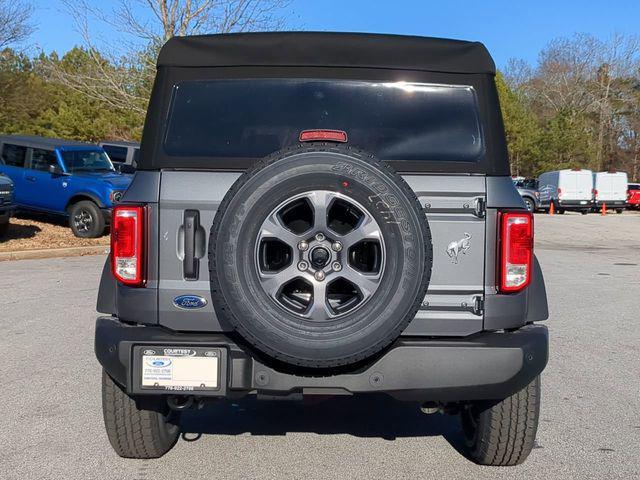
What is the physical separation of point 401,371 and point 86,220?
14249 mm

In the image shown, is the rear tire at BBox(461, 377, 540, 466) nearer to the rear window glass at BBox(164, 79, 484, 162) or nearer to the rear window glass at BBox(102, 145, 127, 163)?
the rear window glass at BBox(164, 79, 484, 162)

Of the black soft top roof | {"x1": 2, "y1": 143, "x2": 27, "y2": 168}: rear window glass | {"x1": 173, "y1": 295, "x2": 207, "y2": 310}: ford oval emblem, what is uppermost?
{"x1": 2, "y1": 143, "x2": 27, "y2": 168}: rear window glass

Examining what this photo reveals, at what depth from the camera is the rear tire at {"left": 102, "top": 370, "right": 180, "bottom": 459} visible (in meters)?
4.00

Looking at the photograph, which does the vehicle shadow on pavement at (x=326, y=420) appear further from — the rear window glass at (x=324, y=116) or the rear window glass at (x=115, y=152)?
the rear window glass at (x=115, y=152)

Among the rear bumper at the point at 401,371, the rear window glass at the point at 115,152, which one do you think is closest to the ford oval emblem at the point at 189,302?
the rear bumper at the point at 401,371

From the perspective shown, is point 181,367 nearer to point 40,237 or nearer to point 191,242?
point 191,242

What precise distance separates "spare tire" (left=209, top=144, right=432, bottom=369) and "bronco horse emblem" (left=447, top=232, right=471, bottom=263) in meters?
0.32

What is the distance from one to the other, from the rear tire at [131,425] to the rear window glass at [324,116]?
121 cm

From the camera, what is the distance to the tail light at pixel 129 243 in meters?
3.65

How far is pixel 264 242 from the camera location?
3.41 meters

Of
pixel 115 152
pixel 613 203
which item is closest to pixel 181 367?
pixel 115 152

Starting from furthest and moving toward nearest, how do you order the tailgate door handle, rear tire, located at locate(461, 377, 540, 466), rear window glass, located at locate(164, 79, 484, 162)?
rear tire, located at locate(461, 377, 540, 466)
rear window glass, located at locate(164, 79, 484, 162)
the tailgate door handle

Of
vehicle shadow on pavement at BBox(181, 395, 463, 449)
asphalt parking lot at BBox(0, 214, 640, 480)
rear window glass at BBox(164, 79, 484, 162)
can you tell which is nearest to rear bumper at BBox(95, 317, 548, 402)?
asphalt parking lot at BBox(0, 214, 640, 480)

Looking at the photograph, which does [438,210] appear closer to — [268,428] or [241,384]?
[241,384]
